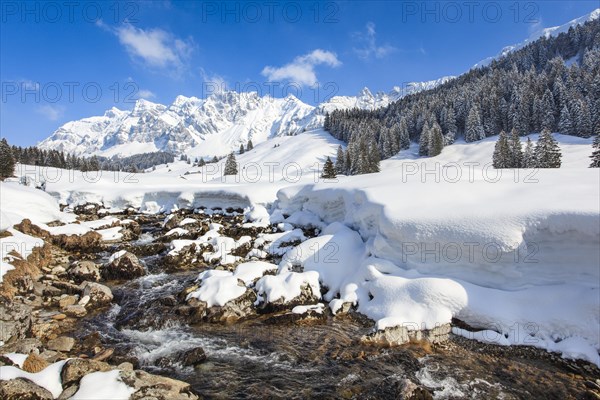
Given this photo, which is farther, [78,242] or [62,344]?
[78,242]

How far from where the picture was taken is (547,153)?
49.9 meters

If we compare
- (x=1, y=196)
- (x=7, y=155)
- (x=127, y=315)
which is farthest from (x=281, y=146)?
(x=127, y=315)

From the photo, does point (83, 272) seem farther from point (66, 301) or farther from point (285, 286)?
point (285, 286)

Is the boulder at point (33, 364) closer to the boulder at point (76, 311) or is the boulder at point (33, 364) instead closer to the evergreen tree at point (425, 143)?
the boulder at point (76, 311)

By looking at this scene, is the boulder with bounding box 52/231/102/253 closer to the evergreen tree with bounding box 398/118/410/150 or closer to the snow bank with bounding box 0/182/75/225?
the snow bank with bounding box 0/182/75/225

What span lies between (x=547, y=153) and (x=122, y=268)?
5790cm

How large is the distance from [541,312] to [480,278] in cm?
217

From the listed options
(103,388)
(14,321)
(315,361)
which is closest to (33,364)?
(103,388)

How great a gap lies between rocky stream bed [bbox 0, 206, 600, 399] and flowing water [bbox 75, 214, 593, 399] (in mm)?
30

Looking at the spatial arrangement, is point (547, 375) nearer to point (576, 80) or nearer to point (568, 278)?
point (568, 278)

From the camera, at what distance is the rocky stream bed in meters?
8.41

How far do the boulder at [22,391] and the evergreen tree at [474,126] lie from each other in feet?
318

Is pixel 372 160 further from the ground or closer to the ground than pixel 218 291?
further from the ground

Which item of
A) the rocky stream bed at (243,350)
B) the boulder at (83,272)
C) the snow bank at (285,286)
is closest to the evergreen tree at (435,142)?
the snow bank at (285,286)
